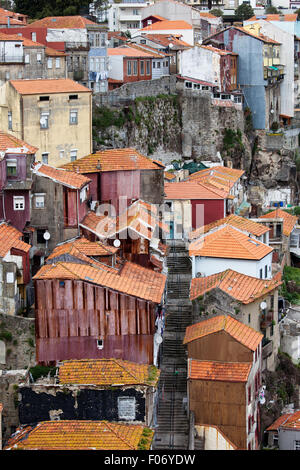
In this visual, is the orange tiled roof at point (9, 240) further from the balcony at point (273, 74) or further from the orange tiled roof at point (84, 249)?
the balcony at point (273, 74)

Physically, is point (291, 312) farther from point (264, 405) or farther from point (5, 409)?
point (5, 409)

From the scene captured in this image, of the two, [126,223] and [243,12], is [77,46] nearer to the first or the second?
[126,223]

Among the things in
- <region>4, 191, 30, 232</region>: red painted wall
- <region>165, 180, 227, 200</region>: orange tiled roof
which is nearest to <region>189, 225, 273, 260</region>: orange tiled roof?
<region>165, 180, 227, 200</region>: orange tiled roof

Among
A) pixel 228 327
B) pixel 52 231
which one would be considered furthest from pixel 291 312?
pixel 52 231

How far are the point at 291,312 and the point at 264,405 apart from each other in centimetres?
899

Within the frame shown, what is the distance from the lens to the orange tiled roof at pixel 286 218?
6088cm

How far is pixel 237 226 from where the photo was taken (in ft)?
169

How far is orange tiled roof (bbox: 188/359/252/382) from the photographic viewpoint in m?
37.8

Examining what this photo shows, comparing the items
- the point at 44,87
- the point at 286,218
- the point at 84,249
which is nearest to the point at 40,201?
the point at 84,249

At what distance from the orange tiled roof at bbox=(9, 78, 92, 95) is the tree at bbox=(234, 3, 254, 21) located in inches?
2659

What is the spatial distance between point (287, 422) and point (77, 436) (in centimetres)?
1240

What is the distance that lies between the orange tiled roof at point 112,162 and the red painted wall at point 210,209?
20.9 feet

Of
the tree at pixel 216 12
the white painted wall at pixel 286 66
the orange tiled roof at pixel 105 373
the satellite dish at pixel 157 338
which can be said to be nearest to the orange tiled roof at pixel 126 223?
the satellite dish at pixel 157 338

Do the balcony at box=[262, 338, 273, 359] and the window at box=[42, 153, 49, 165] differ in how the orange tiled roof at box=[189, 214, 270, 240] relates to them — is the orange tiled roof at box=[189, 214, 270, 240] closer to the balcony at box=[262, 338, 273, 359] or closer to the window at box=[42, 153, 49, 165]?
the balcony at box=[262, 338, 273, 359]
